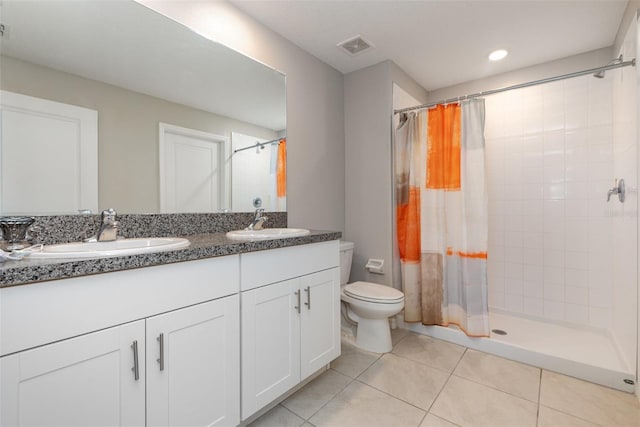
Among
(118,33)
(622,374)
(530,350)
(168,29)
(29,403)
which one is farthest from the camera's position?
(530,350)

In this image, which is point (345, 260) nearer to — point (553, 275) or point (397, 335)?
point (397, 335)

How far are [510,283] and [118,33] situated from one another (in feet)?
11.0

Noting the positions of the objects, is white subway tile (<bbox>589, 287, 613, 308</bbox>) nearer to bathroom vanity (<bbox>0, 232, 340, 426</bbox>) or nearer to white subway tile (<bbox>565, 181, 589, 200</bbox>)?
white subway tile (<bbox>565, 181, 589, 200</bbox>)

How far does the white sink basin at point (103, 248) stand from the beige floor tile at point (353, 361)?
4.26 ft

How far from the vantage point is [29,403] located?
75cm

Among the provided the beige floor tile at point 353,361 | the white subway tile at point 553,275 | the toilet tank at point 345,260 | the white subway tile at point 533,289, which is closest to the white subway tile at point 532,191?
the white subway tile at point 553,275

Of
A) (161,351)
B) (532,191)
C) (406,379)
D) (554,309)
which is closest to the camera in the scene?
(161,351)

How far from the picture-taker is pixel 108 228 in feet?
4.00

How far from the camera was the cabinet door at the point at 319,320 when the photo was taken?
1529 millimetres

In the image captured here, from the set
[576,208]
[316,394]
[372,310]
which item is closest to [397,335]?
[372,310]

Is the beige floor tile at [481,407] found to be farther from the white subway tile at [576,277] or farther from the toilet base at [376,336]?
the white subway tile at [576,277]

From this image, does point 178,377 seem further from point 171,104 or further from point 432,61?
point 432,61

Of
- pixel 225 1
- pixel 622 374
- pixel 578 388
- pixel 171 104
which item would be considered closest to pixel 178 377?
pixel 171 104

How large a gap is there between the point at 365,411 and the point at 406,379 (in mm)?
401
